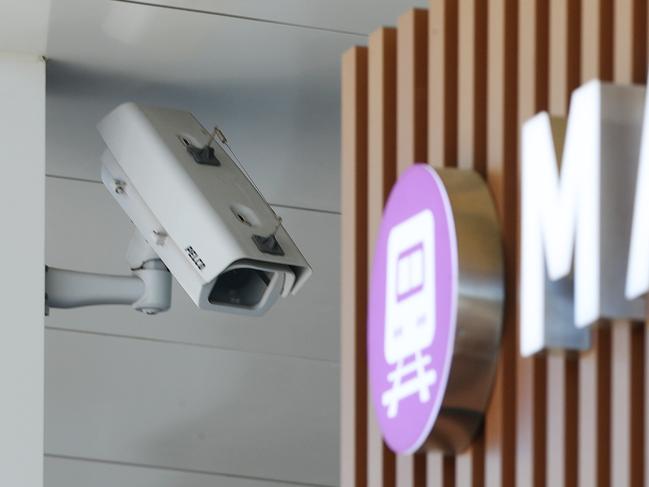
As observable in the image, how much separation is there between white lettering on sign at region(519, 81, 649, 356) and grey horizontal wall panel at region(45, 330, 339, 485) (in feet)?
12.6

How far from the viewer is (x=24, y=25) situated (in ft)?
16.8

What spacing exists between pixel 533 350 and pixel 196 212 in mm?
2110

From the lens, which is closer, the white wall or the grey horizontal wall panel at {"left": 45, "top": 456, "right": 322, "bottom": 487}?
the white wall

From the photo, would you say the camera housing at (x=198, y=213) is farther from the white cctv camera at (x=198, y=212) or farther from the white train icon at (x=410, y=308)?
the white train icon at (x=410, y=308)

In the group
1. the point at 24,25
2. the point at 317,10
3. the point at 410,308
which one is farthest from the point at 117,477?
the point at 410,308

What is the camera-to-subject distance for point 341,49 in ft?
17.9

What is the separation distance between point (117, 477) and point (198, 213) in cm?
245

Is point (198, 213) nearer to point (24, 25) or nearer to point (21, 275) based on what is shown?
point (21, 275)

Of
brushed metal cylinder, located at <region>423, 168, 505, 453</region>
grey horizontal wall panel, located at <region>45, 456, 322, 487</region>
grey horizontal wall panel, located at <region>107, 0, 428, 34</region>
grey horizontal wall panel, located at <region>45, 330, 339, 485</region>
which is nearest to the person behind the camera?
brushed metal cylinder, located at <region>423, 168, 505, 453</region>

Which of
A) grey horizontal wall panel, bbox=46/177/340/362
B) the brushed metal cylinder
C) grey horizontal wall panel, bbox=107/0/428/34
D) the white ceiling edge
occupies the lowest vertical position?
the brushed metal cylinder

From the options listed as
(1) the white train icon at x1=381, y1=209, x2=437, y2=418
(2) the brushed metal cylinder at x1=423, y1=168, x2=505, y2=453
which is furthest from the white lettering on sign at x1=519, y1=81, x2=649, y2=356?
(1) the white train icon at x1=381, y1=209, x2=437, y2=418

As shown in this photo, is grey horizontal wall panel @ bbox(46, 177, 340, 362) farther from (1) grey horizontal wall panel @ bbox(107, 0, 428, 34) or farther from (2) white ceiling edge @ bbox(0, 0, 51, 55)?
(1) grey horizontal wall panel @ bbox(107, 0, 428, 34)

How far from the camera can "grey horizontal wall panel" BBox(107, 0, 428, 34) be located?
16.7ft

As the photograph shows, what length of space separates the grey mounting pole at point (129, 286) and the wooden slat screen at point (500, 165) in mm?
1627
